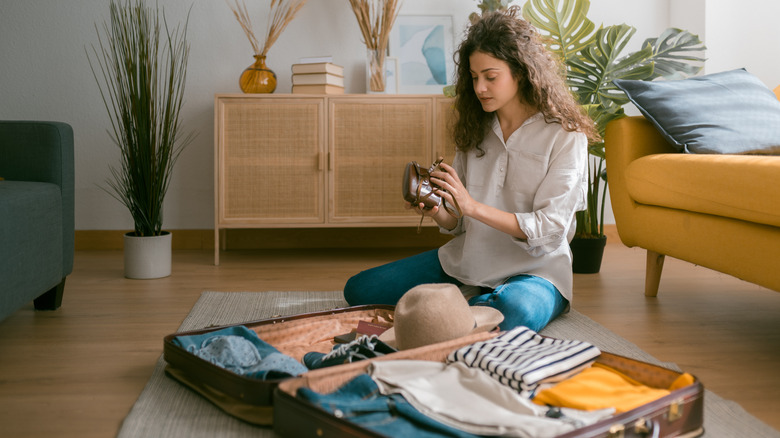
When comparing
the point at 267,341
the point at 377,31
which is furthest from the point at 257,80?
the point at 267,341

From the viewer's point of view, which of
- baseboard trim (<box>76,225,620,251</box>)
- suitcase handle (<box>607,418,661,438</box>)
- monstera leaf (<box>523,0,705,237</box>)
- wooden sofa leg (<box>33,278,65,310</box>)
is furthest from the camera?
baseboard trim (<box>76,225,620,251</box>)

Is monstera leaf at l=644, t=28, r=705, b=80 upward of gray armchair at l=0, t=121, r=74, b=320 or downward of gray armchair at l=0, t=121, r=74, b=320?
upward

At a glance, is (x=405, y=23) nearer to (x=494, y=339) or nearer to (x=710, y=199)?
(x=710, y=199)

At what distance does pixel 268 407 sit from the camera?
127 centimetres

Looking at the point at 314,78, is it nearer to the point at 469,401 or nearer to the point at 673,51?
the point at 673,51

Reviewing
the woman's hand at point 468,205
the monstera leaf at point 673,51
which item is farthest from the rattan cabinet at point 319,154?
the woman's hand at point 468,205

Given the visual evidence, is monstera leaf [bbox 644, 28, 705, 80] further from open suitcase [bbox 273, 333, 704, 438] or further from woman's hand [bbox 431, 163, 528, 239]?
open suitcase [bbox 273, 333, 704, 438]

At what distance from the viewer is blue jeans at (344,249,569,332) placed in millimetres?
1775

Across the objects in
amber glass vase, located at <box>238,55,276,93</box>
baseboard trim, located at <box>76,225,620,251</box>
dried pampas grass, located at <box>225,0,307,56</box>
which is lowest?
baseboard trim, located at <box>76,225,620,251</box>

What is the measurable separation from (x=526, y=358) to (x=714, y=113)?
1.41 m

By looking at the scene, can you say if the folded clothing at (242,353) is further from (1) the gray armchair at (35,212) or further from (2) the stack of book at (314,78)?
(2) the stack of book at (314,78)

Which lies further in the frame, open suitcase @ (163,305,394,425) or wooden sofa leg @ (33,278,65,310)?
wooden sofa leg @ (33,278,65,310)

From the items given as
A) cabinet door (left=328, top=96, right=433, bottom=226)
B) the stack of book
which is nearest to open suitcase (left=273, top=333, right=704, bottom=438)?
cabinet door (left=328, top=96, right=433, bottom=226)

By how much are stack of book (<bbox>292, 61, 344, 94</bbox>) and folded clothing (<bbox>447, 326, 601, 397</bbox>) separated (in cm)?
198
